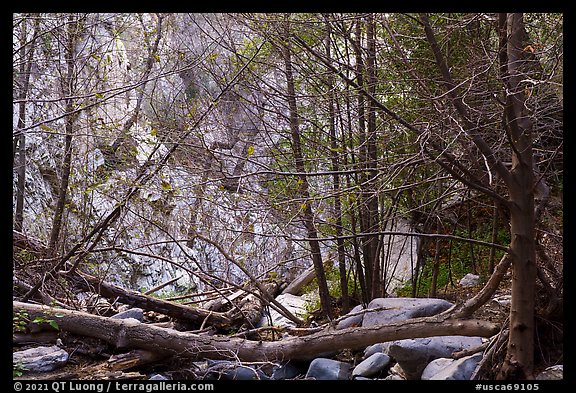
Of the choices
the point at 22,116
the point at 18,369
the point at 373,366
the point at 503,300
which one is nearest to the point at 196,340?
the point at 18,369

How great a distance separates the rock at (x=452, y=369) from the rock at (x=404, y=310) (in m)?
0.51

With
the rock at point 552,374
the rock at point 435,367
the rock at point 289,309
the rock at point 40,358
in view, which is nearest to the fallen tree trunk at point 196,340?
the rock at point 40,358

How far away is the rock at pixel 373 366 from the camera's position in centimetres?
393

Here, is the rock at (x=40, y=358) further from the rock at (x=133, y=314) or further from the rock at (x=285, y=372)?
the rock at (x=285, y=372)

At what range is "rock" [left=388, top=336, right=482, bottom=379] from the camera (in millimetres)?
3749

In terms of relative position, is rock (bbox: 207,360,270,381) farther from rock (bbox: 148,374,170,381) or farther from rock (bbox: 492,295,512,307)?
rock (bbox: 492,295,512,307)

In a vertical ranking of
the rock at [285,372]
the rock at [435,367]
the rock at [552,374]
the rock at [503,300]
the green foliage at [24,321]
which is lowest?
the rock at [285,372]

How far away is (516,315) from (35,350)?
10.6ft

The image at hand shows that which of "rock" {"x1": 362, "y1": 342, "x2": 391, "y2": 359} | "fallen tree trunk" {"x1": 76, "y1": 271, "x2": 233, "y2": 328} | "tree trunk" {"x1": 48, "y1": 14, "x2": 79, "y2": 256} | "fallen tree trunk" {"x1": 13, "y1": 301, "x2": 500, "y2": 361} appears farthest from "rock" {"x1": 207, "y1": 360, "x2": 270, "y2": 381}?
"tree trunk" {"x1": 48, "y1": 14, "x2": 79, "y2": 256}

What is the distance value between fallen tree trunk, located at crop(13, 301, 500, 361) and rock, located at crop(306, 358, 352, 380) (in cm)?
7

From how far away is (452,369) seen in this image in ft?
11.2

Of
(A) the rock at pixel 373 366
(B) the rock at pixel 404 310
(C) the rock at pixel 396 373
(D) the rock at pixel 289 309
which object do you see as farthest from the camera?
(D) the rock at pixel 289 309

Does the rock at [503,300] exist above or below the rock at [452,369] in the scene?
above

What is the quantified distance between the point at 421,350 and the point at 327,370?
69 cm
